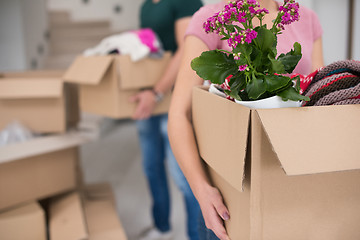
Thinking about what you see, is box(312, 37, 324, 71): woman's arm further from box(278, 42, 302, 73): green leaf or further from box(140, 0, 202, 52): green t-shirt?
box(140, 0, 202, 52): green t-shirt

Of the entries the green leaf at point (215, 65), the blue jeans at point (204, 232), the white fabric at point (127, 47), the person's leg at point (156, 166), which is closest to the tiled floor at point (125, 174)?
the person's leg at point (156, 166)

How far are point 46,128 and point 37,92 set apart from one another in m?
0.17

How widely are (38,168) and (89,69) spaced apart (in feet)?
1.49

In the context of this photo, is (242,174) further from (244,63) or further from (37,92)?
(37,92)

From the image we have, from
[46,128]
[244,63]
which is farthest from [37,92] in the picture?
[244,63]

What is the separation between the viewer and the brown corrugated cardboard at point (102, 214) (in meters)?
1.41

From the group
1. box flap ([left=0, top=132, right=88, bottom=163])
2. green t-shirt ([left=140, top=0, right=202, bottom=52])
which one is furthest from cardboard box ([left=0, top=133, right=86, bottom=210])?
green t-shirt ([left=140, top=0, right=202, bottom=52])

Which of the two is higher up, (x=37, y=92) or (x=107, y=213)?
(x=37, y=92)

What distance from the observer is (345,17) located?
115cm

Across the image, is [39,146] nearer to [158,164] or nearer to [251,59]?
[158,164]

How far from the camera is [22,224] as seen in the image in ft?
4.19

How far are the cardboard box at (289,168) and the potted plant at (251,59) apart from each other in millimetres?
34

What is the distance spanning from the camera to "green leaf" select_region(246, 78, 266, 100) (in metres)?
0.48

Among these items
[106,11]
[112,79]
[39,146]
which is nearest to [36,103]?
[39,146]
